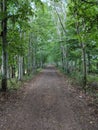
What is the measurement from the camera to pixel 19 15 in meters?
12.2

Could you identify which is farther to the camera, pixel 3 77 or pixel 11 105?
pixel 3 77

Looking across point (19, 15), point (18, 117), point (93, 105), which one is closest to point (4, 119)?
point (18, 117)

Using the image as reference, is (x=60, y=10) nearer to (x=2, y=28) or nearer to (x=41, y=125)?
(x=2, y=28)

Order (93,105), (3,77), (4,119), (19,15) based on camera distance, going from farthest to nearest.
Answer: (3,77), (19,15), (93,105), (4,119)

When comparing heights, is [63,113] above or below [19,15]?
below

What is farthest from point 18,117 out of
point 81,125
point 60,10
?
point 60,10

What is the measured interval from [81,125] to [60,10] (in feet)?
75.0

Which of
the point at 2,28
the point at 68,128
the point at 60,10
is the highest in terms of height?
the point at 60,10

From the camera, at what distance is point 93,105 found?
9.66 metres

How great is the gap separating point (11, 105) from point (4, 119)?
219 cm

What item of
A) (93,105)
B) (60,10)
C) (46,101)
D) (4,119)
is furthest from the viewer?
(60,10)

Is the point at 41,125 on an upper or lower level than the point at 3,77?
lower

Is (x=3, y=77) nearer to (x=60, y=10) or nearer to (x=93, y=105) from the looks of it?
(x=93, y=105)

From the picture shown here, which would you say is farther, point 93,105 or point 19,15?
point 19,15
